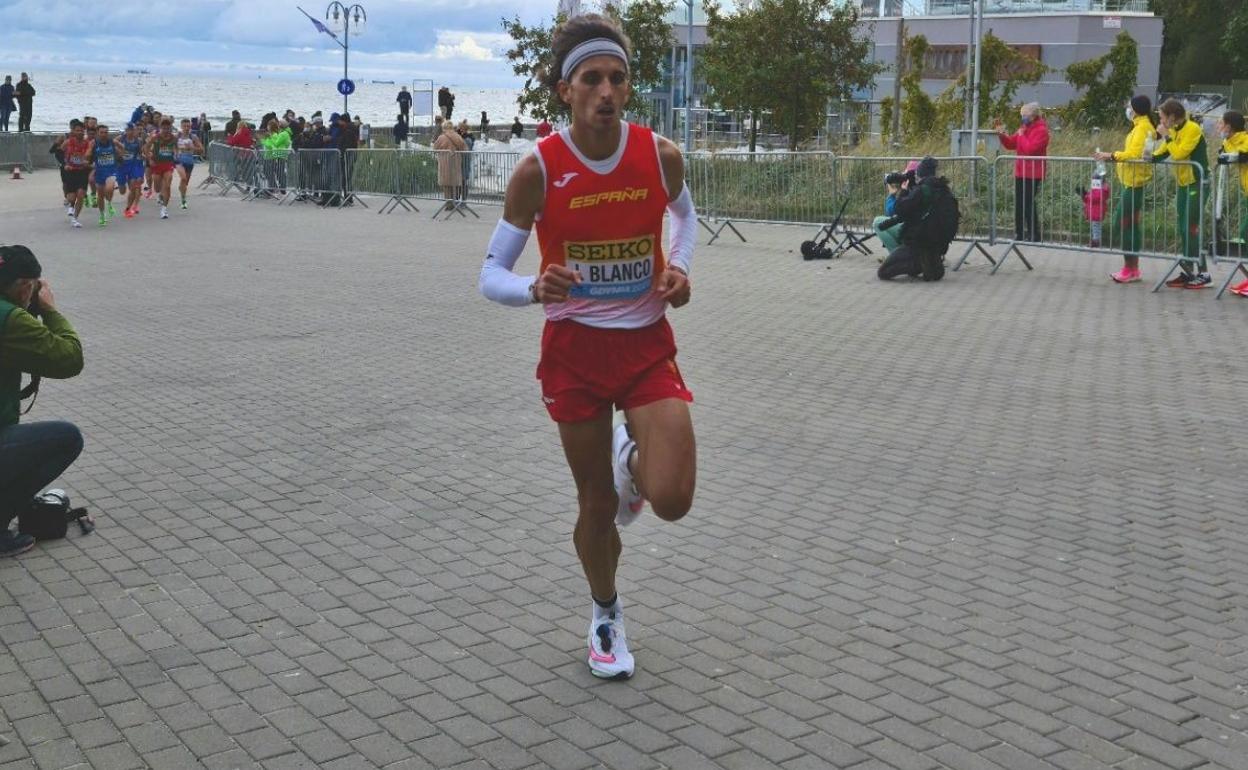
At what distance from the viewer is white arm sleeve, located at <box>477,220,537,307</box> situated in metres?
4.67

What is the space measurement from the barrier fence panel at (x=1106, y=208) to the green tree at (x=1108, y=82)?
27884mm

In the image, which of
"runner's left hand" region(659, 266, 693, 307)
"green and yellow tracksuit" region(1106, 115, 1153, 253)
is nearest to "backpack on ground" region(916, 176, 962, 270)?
"green and yellow tracksuit" region(1106, 115, 1153, 253)

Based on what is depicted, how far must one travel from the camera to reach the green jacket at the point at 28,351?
630 cm

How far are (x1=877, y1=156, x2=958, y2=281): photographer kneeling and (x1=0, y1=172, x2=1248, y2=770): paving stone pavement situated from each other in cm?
384

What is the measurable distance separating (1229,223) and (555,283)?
13.1 metres

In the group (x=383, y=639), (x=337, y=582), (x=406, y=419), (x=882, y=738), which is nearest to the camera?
(x=882, y=738)

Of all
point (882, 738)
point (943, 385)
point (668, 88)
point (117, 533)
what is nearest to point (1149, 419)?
point (943, 385)

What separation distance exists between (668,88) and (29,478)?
41669mm

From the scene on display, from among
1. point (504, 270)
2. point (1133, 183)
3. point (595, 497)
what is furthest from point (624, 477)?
point (1133, 183)

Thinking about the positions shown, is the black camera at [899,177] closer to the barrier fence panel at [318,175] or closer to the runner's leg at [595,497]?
the runner's leg at [595,497]

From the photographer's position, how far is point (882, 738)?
4.51 m

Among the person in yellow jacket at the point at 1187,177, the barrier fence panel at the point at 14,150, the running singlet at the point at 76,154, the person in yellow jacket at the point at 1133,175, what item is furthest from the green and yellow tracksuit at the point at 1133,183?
the barrier fence panel at the point at 14,150

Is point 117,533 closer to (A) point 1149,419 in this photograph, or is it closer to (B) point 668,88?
(A) point 1149,419

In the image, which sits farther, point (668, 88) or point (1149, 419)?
point (668, 88)
